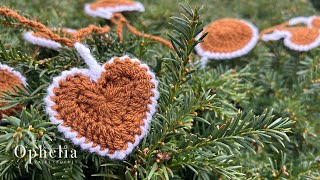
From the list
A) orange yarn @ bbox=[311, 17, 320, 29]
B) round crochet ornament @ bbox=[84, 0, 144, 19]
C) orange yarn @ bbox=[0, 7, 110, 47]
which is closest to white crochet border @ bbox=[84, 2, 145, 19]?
round crochet ornament @ bbox=[84, 0, 144, 19]

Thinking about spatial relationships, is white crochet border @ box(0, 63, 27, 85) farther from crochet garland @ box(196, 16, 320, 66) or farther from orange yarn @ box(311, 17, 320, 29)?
orange yarn @ box(311, 17, 320, 29)

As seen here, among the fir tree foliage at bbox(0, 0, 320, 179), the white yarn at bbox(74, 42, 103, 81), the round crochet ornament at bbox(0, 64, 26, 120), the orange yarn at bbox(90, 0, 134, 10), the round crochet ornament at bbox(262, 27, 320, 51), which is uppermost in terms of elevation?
the orange yarn at bbox(90, 0, 134, 10)

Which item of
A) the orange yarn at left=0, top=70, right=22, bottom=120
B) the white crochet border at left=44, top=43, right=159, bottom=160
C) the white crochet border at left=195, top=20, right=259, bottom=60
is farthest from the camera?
the white crochet border at left=195, top=20, right=259, bottom=60

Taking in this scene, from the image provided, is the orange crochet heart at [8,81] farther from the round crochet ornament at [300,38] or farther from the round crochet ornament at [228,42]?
the round crochet ornament at [300,38]

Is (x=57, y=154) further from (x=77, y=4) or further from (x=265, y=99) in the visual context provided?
(x=77, y=4)

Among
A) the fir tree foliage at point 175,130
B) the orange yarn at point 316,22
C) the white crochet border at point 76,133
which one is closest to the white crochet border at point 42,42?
the fir tree foliage at point 175,130

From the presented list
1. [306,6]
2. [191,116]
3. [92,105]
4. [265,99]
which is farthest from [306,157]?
[306,6]

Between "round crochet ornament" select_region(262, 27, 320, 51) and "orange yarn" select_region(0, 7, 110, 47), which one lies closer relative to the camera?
"orange yarn" select_region(0, 7, 110, 47)

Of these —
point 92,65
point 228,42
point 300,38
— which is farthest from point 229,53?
point 92,65
